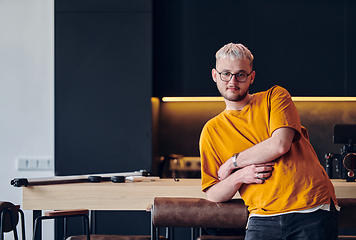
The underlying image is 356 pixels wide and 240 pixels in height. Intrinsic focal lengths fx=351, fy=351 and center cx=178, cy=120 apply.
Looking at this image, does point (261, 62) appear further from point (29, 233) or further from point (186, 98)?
point (29, 233)

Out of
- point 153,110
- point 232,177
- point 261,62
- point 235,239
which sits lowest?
point 235,239

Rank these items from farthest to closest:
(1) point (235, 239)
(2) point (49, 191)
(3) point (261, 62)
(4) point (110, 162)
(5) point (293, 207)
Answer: (3) point (261, 62) < (4) point (110, 162) < (2) point (49, 191) < (1) point (235, 239) < (5) point (293, 207)

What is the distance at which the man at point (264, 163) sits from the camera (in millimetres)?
1159

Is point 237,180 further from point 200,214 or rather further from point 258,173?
point 200,214

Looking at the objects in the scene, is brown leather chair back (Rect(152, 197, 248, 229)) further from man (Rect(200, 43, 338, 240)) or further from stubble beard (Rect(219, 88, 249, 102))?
stubble beard (Rect(219, 88, 249, 102))

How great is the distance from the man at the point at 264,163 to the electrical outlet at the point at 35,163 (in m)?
2.41

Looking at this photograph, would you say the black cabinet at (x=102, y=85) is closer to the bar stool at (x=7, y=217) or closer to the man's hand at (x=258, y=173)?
the bar stool at (x=7, y=217)

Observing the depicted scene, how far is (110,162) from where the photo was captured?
3.04 m

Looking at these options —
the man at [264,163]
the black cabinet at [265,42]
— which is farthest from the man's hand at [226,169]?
the black cabinet at [265,42]

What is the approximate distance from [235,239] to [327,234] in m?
0.76

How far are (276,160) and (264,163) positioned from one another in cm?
4

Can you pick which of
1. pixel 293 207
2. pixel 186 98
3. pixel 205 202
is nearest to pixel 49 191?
pixel 205 202

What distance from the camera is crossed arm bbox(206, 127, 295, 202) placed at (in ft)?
3.92

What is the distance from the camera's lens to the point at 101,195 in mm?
2006
